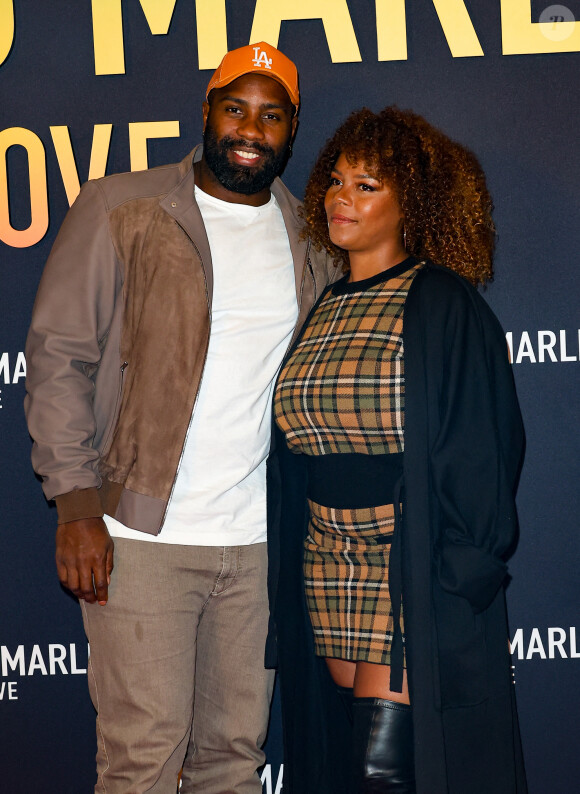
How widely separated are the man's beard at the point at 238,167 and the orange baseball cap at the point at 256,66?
6.3 inches

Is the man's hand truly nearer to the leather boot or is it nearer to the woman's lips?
the leather boot

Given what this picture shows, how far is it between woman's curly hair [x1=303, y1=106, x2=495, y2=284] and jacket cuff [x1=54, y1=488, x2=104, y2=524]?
1045 mm

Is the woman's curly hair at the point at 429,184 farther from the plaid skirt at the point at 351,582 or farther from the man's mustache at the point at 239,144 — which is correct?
the plaid skirt at the point at 351,582

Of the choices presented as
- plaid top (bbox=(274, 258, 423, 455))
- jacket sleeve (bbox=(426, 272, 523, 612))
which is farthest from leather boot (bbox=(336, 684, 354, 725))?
plaid top (bbox=(274, 258, 423, 455))

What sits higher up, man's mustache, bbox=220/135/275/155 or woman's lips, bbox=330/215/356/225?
man's mustache, bbox=220/135/275/155

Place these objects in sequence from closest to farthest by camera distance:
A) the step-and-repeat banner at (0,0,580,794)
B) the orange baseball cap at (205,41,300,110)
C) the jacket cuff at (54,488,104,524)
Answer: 1. the jacket cuff at (54,488,104,524)
2. the orange baseball cap at (205,41,300,110)
3. the step-and-repeat banner at (0,0,580,794)

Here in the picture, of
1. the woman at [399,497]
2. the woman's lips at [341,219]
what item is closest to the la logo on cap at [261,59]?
the woman at [399,497]

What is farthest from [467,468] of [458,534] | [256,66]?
[256,66]

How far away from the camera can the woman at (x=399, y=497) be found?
191 centimetres

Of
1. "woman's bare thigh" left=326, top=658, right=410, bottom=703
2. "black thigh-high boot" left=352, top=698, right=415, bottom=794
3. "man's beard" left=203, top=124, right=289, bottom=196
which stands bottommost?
"black thigh-high boot" left=352, top=698, right=415, bottom=794

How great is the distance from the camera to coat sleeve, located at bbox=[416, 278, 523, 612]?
6.17ft

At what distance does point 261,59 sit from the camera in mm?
2332

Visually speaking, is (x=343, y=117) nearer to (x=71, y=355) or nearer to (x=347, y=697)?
(x=71, y=355)

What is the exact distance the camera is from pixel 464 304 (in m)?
2.00
